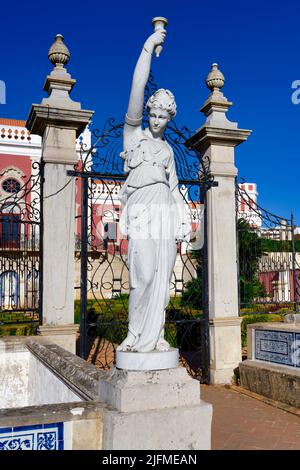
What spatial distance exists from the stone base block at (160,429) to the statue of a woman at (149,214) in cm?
41

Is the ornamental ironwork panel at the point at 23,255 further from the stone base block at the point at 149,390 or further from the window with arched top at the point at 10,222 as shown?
the stone base block at the point at 149,390

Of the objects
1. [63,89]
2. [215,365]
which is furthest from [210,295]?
[63,89]

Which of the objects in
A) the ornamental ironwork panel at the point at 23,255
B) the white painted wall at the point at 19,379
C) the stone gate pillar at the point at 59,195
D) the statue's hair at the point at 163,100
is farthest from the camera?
the ornamental ironwork panel at the point at 23,255

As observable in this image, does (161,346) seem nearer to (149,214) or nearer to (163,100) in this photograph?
(149,214)

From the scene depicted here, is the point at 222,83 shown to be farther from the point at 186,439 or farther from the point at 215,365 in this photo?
the point at 186,439

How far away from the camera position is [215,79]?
7953mm

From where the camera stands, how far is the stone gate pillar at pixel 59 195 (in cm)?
635

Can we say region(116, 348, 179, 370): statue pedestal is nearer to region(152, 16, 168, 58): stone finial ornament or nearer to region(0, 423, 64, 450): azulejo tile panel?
region(0, 423, 64, 450): azulejo tile panel

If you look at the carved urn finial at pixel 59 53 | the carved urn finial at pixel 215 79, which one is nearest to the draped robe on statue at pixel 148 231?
the carved urn finial at pixel 59 53

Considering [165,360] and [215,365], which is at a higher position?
[165,360]

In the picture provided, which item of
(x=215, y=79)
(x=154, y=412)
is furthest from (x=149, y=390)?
(x=215, y=79)

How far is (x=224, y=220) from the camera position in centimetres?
767
